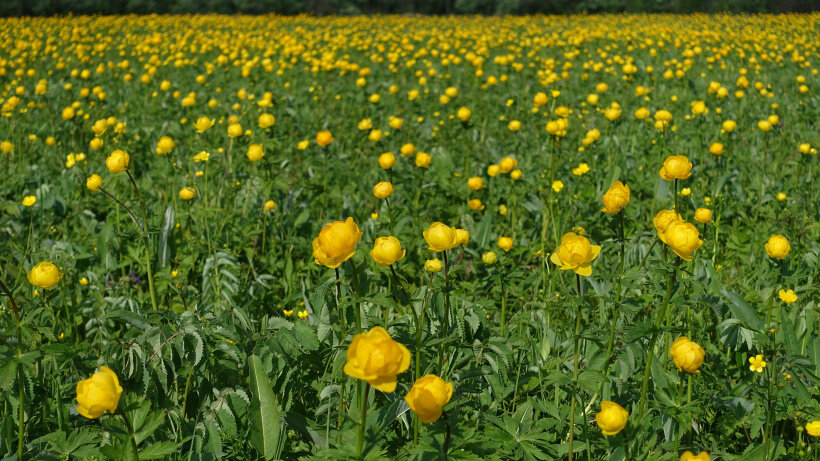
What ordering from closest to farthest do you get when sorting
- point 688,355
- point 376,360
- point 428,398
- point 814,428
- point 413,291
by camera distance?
point 376,360
point 428,398
point 688,355
point 814,428
point 413,291

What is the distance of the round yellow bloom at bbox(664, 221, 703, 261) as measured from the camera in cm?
123

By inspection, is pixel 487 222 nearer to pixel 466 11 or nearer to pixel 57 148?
pixel 57 148

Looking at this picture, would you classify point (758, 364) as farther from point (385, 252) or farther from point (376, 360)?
point (376, 360)

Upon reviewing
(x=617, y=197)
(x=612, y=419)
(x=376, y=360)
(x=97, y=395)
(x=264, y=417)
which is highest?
(x=617, y=197)

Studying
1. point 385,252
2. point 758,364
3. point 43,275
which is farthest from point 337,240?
point 758,364

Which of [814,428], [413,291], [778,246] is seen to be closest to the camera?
[814,428]

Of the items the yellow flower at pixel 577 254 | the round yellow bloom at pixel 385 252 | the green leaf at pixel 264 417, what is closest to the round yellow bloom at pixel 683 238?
the yellow flower at pixel 577 254

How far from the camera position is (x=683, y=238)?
1237 millimetres

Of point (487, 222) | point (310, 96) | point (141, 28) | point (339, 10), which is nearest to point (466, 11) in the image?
point (339, 10)

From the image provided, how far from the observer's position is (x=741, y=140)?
4.62 m

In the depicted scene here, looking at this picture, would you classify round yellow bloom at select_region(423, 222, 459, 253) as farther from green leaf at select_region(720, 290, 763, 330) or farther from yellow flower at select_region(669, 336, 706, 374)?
green leaf at select_region(720, 290, 763, 330)

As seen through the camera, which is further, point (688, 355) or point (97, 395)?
point (688, 355)

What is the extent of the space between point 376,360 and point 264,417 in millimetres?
733

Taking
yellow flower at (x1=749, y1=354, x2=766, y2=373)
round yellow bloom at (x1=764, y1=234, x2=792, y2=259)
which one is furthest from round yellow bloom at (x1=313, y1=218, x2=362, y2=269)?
yellow flower at (x1=749, y1=354, x2=766, y2=373)
